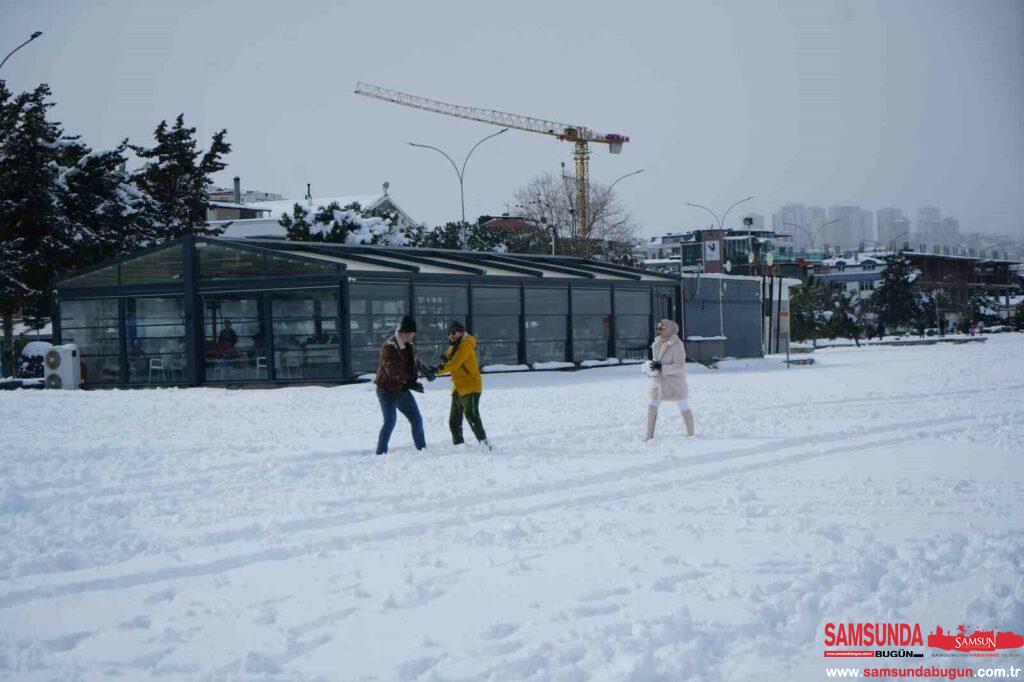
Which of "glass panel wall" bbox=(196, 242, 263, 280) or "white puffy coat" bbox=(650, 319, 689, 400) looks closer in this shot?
"white puffy coat" bbox=(650, 319, 689, 400)

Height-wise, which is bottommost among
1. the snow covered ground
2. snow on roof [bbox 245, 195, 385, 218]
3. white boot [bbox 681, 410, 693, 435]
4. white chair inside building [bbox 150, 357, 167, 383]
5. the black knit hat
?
the snow covered ground

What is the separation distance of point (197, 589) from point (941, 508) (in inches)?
238

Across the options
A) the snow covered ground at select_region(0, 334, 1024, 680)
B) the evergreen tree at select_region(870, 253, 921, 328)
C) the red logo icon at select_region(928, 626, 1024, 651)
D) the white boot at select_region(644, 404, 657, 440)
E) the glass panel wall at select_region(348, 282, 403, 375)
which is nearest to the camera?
the red logo icon at select_region(928, 626, 1024, 651)

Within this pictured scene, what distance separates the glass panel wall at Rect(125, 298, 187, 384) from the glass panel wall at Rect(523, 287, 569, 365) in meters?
10.8

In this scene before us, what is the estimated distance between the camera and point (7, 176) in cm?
4181

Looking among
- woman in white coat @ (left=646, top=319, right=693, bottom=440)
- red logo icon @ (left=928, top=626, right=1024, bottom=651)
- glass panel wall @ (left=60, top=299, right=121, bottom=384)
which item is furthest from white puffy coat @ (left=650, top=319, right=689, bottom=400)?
glass panel wall @ (left=60, top=299, right=121, bottom=384)

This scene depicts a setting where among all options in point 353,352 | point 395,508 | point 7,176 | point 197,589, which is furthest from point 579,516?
point 7,176

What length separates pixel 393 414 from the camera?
14.2 m

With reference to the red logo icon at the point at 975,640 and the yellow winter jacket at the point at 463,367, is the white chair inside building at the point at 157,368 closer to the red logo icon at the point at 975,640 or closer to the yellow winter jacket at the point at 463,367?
the yellow winter jacket at the point at 463,367

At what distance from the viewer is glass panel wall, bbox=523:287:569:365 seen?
1439 inches

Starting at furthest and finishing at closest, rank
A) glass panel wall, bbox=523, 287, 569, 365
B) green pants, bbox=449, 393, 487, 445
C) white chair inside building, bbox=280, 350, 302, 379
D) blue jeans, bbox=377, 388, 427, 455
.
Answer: glass panel wall, bbox=523, 287, 569, 365
white chair inside building, bbox=280, 350, 302, 379
green pants, bbox=449, 393, 487, 445
blue jeans, bbox=377, 388, 427, 455

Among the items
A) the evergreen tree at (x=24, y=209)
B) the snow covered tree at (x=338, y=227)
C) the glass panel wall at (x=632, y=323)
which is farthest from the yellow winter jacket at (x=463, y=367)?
the snow covered tree at (x=338, y=227)

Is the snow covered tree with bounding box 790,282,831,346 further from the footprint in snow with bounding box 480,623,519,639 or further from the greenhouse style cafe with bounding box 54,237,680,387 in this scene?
the footprint in snow with bounding box 480,623,519,639

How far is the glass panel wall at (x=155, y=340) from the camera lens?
107 feet
